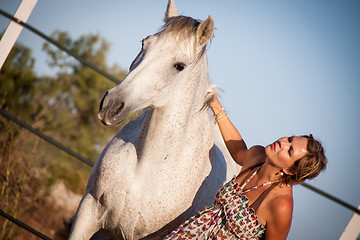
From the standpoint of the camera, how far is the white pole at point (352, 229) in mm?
1915

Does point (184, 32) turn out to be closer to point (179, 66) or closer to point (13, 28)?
point (179, 66)

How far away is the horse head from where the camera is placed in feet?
4.76

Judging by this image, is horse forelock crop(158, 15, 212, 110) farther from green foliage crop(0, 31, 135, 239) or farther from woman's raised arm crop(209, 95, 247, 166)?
green foliage crop(0, 31, 135, 239)

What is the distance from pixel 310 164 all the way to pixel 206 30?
31.2 inches

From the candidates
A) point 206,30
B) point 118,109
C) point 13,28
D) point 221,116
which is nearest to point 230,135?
point 221,116

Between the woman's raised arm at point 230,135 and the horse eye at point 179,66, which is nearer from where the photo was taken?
the horse eye at point 179,66


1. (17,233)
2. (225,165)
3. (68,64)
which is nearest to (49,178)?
→ (68,64)

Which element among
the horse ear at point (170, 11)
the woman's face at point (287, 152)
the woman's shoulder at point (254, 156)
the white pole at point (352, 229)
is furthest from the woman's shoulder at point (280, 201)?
the horse ear at point (170, 11)

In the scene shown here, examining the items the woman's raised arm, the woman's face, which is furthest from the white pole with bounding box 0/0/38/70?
the woman's face

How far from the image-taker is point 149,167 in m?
1.69

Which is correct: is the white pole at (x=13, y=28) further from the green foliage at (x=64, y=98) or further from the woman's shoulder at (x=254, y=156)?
the green foliage at (x=64, y=98)

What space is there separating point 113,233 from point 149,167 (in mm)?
432

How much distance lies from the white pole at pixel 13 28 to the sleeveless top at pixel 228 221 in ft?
5.34

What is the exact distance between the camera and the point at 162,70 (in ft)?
5.13
